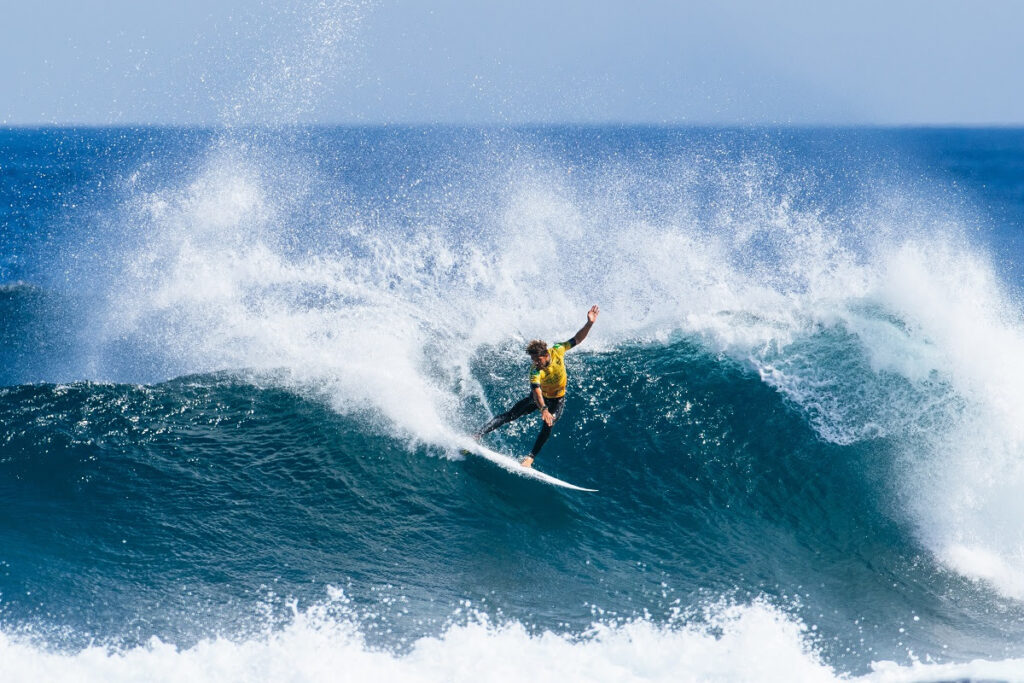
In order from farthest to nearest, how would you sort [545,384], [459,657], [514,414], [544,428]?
[514,414]
[545,384]
[544,428]
[459,657]

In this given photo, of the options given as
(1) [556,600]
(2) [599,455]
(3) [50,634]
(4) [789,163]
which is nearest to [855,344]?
(2) [599,455]

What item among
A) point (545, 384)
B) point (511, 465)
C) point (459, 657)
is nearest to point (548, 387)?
point (545, 384)

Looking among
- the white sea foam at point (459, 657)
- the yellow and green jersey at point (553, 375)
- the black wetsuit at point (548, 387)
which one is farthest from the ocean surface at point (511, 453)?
the yellow and green jersey at point (553, 375)

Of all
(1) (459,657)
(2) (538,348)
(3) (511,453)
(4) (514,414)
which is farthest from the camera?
(3) (511,453)

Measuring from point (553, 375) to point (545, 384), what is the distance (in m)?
0.16

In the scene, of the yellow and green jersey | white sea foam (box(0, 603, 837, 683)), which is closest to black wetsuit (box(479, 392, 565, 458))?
the yellow and green jersey

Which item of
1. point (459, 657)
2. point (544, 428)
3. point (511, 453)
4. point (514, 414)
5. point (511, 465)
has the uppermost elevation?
point (514, 414)

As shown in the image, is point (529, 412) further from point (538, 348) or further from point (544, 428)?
point (538, 348)

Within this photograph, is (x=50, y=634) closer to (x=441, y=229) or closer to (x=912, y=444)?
(x=912, y=444)

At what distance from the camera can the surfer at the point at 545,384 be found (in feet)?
31.7

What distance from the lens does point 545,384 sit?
1004cm

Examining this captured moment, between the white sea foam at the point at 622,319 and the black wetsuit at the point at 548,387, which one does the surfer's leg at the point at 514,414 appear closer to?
the black wetsuit at the point at 548,387

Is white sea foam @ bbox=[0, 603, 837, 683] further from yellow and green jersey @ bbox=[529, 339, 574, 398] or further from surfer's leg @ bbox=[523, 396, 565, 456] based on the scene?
yellow and green jersey @ bbox=[529, 339, 574, 398]

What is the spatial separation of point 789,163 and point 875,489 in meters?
47.6
